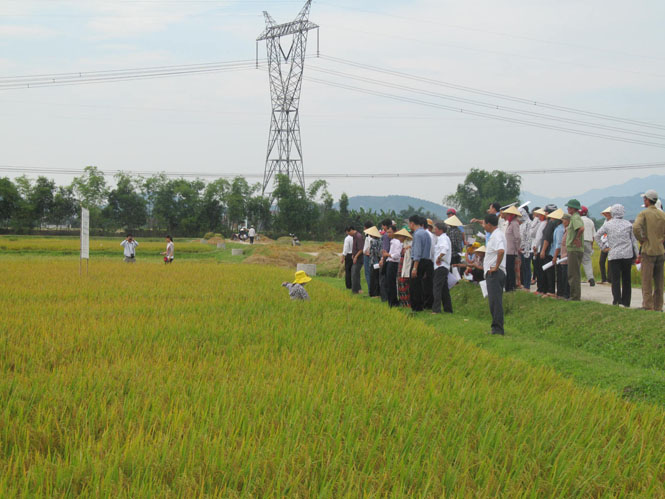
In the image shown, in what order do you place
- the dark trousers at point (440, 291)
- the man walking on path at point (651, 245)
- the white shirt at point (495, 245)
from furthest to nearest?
the dark trousers at point (440, 291) < the man walking on path at point (651, 245) < the white shirt at point (495, 245)

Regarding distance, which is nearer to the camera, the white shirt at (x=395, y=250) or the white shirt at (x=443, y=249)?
the white shirt at (x=443, y=249)

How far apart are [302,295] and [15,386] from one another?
239 inches

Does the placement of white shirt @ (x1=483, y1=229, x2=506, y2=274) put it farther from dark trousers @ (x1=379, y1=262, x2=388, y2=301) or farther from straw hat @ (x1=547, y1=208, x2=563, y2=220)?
dark trousers @ (x1=379, y1=262, x2=388, y2=301)

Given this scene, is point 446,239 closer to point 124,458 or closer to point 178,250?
point 124,458

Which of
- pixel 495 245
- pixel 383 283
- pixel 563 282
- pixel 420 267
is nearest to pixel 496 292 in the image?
pixel 495 245

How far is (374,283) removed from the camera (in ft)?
42.7

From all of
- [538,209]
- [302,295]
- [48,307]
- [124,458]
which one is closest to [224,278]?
[302,295]

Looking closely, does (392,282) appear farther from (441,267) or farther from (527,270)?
(527,270)


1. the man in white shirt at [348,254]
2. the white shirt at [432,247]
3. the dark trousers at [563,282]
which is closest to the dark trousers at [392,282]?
the white shirt at [432,247]

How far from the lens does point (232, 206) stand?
2130 inches

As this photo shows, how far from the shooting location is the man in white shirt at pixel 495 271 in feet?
25.6

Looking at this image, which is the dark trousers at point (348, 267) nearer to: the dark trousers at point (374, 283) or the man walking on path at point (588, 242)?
the dark trousers at point (374, 283)

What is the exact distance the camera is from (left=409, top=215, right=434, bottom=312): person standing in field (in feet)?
32.0

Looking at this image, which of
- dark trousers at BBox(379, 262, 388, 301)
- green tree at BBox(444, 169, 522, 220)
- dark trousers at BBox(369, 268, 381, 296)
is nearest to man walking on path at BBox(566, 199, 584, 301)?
dark trousers at BBox(379, 262, 388, 301)
